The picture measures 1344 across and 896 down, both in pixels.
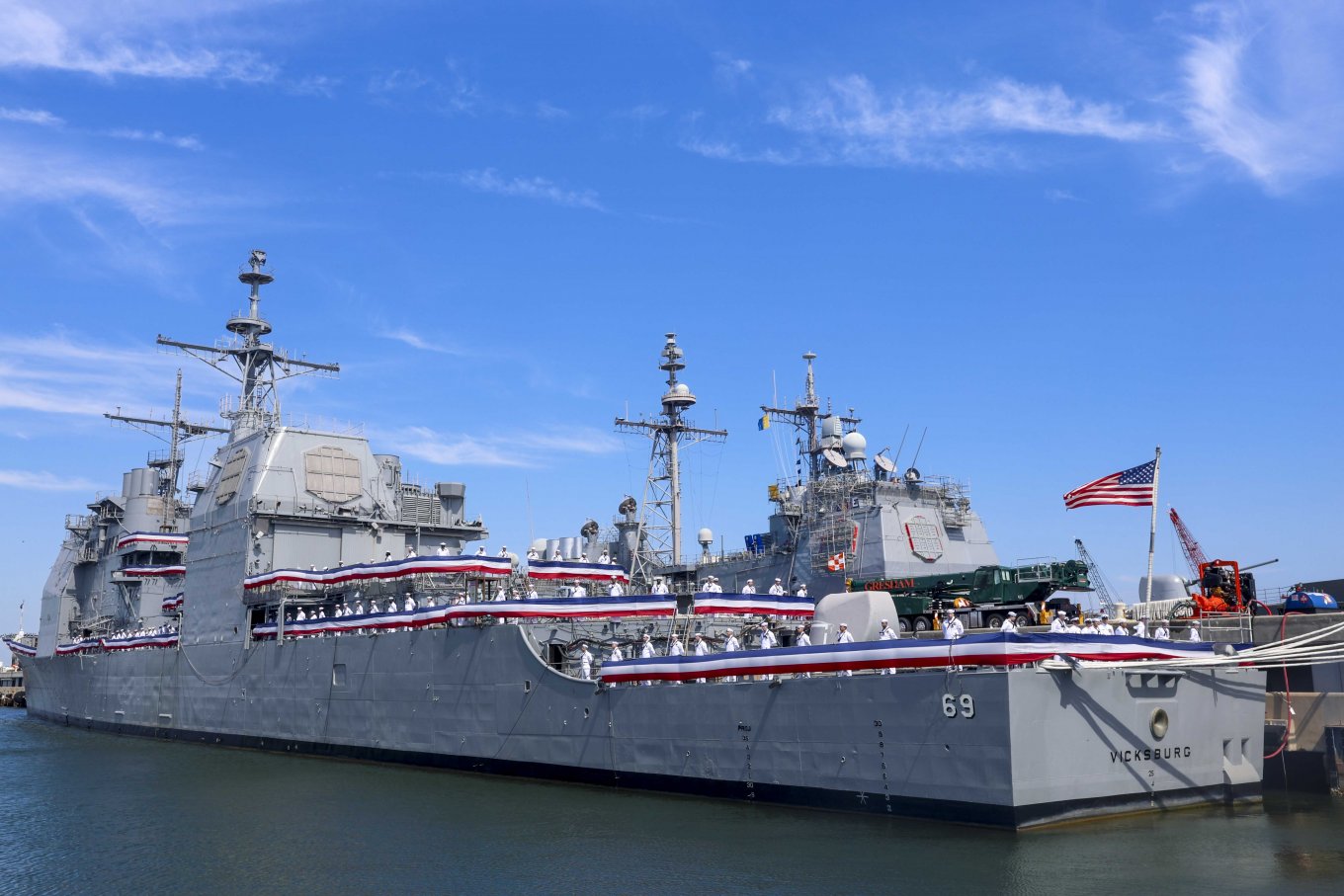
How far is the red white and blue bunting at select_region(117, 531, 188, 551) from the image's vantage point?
1857 inches

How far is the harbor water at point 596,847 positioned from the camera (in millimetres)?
16359

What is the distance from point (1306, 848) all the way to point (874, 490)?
1928 centimetres

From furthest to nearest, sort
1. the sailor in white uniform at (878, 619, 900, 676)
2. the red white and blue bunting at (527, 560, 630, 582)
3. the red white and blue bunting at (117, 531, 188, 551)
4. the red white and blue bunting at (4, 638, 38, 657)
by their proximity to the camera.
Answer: the red white and blue bunting at (4, 638, 38, 657) → the red white and blue bunting at (117, 531, 188, 551) → the red white and blue bunting at (527, 560, 630, 582) → the sailor in white uniform at (878, 619, 900, 676)

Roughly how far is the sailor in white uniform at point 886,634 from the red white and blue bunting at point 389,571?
41.0 ft

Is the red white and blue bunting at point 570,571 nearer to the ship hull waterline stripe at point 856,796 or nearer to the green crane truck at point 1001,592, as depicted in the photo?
the ship hull waterline stripe at point 856,796

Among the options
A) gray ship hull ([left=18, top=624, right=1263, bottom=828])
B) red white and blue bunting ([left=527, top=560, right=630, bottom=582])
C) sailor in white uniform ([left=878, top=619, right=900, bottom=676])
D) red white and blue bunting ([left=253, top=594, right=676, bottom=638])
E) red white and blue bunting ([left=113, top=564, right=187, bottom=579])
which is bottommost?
gray ship hull ([left=18, top=624, right=1263, bottom=828])

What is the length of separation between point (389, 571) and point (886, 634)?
1668 cm

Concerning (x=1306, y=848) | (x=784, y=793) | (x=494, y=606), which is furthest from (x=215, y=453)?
(x=1306, y=848)

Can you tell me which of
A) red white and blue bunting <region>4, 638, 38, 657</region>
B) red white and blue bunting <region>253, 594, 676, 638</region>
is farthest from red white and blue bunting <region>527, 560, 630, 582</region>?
red white and blue bunting <region>4, 638, 38, 657</region>

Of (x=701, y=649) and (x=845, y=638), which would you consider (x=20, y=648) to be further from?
(x=845, y=638)

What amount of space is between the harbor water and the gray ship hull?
52 cm

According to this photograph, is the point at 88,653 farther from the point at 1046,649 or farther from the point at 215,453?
the point at 1046,649

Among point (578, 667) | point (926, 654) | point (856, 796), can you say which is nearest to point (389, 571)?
point (578, 667)

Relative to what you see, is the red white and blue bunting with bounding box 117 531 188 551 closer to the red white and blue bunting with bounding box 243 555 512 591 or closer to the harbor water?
the red white and blue bunting with bounding box 243 555 512 591
